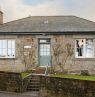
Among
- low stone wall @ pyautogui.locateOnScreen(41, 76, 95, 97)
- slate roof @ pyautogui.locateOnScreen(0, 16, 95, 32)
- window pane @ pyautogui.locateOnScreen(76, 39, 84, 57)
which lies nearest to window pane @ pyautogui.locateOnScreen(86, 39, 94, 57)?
window pane @ pyautogui.locateOnScreen(76, 39, 84, 57)

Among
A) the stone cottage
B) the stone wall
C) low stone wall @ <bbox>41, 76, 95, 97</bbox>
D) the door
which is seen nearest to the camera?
low stone wall @ <bbox>41, 76, 95, 97</bbox>

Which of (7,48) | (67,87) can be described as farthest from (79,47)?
(67,87)

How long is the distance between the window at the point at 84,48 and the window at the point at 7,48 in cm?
565

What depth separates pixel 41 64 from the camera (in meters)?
33.9

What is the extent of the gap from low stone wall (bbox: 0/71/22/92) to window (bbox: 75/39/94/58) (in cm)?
1130

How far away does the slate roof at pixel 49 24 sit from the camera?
33688mm

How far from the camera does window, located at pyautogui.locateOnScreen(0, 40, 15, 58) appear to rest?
34188mm

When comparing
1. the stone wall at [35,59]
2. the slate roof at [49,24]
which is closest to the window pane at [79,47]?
the stone wall at [35,59]

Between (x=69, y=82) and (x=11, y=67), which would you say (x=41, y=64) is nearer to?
(x=11, y=67)

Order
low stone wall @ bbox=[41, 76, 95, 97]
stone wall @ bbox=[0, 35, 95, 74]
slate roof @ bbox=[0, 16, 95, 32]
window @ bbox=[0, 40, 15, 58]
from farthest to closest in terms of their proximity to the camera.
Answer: window @ bbox=[0, 40, 15, 58] < slate roof @ bbox=[0, 16, 95, 32] < stone wall @ bbox=[0, 35, 95, 74] < low stone wall @ bbox=[41, 76, 95, 97]

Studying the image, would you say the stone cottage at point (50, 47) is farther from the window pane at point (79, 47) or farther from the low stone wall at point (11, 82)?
the low stone wall at point (11, 82)

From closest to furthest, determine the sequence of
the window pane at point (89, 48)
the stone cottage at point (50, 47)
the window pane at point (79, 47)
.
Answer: the stone cottage at point (50, 47) → the window pane at point (89, 48) → the window pane at point (79, 47)

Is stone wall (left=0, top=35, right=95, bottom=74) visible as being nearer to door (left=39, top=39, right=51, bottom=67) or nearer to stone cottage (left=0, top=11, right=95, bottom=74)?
stone cottage (left=0, top=11, right=95, bottom=74)

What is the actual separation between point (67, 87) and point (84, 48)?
14160mm
